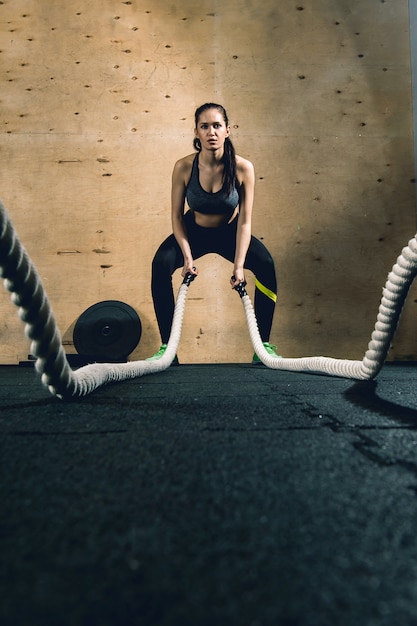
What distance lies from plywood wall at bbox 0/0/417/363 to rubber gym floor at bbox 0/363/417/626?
260 centimetres

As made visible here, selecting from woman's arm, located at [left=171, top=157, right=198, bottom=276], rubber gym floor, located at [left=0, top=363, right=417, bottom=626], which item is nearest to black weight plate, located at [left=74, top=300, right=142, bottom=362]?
woman's arm, located at [left=171, top=157, right=198, bottom=276]

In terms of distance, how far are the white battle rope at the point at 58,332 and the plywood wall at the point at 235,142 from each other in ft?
5.66

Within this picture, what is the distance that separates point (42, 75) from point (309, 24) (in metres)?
2.12

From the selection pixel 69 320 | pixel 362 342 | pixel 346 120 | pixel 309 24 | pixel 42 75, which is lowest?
pixel 362 342

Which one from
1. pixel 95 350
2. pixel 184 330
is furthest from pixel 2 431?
pixel 184 330

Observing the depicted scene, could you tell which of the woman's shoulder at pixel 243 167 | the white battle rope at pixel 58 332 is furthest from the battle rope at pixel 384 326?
the woman's shoulder at pixel 243 167

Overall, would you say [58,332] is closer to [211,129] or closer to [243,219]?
[243,219]

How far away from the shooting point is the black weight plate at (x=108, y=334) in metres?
2.91

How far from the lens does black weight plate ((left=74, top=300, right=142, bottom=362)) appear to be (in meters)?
2.91

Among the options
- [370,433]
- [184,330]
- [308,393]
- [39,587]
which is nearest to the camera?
[39,587]

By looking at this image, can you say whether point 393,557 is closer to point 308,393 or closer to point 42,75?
point 308,393

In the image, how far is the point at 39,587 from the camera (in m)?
0.29

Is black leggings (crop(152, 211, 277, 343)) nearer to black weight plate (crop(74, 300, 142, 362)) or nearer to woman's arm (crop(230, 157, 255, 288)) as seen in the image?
woman's arm (crop(230, 157, 255, 288))

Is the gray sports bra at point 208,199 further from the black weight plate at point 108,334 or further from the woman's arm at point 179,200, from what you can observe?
the black weight plate at point 108,334
